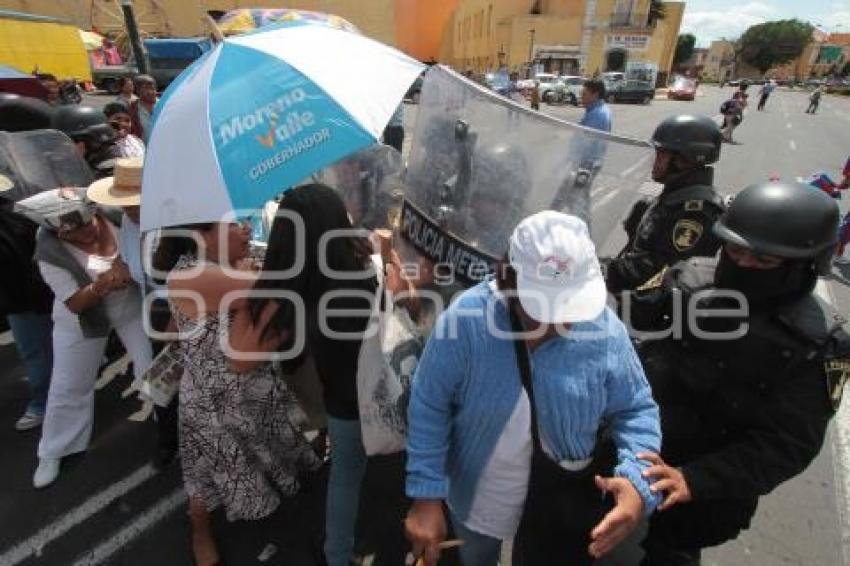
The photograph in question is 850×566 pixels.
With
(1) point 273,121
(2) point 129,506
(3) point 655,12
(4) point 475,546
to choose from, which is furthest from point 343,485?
(3) point 655,12

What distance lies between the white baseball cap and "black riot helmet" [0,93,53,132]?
14.2 ft

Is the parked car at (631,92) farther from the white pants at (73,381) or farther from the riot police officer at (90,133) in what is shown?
the white pants at (73,381)

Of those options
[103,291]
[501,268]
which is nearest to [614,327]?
[501,268]

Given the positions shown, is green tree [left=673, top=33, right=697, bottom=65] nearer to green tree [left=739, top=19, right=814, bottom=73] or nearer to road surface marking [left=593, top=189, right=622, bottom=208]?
green tree [left=739, top=19, right=814, bottom=73]

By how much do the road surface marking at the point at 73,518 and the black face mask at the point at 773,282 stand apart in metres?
3.37

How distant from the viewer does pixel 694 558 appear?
2258 mm

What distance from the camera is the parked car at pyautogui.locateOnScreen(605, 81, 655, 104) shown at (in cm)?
3403

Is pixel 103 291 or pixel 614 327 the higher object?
pixel 614 327

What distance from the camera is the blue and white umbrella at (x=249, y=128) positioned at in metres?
2.01

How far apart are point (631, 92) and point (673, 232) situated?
36.1 metres

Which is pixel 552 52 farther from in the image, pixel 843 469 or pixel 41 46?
pixel 843 469

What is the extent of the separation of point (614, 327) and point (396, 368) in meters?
0.78

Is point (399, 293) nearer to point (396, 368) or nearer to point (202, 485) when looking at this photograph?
point (396, 368)

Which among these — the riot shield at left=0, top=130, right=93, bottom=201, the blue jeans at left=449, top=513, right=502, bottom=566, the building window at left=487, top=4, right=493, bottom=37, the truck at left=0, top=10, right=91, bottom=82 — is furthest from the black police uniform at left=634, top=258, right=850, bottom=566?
the building window at left=487, top=4, right=493, bottom=37
